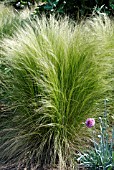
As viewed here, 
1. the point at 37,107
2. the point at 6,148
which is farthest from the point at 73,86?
the point at 6,148

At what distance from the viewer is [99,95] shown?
2574mm

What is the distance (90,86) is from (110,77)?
26 centimetres

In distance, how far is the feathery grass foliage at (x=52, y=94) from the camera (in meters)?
2.42

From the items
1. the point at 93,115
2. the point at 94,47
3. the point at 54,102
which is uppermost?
the point at 94,47

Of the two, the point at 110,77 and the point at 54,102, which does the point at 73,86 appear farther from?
the point at 110,77

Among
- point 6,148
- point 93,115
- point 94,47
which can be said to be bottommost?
point 6,148

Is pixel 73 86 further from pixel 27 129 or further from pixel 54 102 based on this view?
pixel 27 129

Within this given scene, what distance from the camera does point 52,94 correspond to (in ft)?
7.79

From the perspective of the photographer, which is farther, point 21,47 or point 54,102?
point 21,47

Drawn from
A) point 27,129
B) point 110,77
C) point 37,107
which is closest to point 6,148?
point 27,129

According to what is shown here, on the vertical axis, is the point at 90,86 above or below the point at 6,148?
above

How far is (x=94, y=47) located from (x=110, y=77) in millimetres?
300

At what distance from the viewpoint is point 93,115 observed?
8.44ft

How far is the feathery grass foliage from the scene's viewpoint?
2.42 meters
